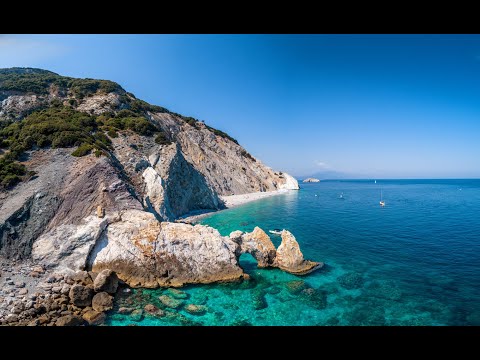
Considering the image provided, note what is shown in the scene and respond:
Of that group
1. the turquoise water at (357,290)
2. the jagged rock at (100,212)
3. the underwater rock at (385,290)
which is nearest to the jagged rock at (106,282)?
the turquoise water at (357,290)

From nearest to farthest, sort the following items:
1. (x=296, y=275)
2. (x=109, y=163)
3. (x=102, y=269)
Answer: (x=102, y=269) → (x=296, y=275) → (x=109, y=163)

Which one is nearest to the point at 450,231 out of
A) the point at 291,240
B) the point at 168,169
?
the point at 291,240

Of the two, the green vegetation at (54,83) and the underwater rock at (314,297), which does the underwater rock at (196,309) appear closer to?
the underwater rock at (314,297)

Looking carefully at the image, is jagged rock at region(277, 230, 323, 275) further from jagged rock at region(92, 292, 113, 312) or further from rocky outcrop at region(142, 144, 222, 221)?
rocky outcrop at region(142, 144, 222, 221)
